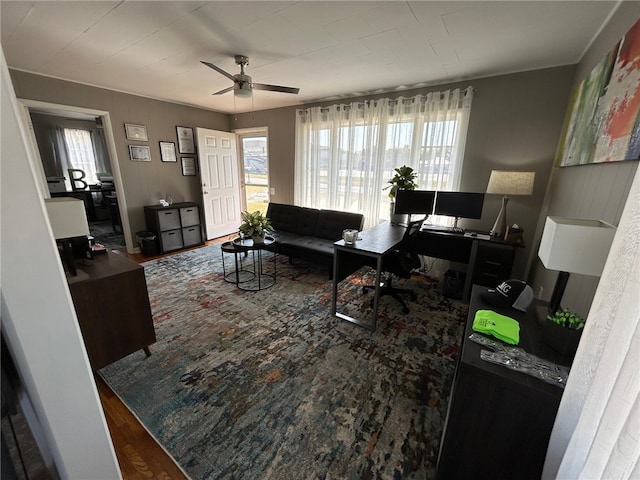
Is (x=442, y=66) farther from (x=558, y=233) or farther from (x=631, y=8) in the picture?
(x=558, y=233)

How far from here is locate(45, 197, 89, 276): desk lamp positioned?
1437 millimetres

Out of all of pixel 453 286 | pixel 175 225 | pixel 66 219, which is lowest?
pixel 453 286

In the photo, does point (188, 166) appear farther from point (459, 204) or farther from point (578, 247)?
point (578, 247)

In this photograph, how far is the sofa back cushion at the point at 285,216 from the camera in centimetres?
410

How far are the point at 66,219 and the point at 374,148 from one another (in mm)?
3291

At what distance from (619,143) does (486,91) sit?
1.97m

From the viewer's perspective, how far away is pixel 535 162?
2.77m

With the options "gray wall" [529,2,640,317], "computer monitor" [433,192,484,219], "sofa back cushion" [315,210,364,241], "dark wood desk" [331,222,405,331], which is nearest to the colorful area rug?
"dark wood desk" [331,222,405,331]

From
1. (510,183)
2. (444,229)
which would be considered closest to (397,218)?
(444,229)

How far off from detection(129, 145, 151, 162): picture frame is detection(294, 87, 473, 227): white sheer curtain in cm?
237

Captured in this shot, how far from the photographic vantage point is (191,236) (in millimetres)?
4523

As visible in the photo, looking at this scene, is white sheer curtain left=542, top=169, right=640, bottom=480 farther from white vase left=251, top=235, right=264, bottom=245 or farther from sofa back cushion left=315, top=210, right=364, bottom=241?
sofa back cushion left=315, top=210, right=364, bottom=241

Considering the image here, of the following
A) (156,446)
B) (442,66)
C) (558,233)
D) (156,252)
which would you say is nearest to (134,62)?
(156,252)

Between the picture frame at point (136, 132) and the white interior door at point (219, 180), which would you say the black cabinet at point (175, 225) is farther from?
the picture frame at point (136, 132)
